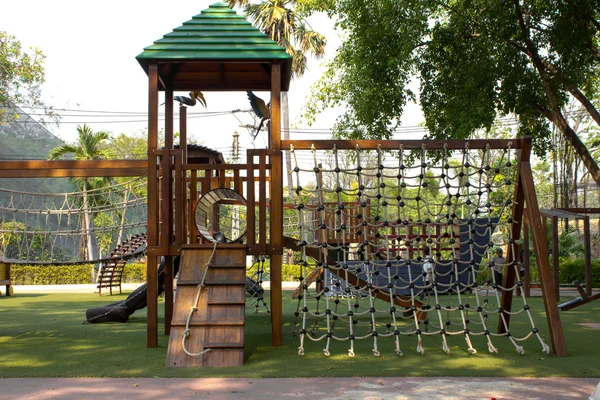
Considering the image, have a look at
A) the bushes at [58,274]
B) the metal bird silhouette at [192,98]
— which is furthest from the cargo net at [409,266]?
the bushes at [58,274]

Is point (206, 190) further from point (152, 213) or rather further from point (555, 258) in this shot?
point (555, 258)

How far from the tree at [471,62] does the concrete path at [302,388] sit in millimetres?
7756

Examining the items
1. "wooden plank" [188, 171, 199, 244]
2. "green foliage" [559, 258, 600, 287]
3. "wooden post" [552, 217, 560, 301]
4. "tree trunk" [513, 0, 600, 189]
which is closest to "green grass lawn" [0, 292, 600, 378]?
"wooden plank" [188, 171, 199, 244]

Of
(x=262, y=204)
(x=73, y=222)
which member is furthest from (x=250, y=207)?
(x=73, y=222)

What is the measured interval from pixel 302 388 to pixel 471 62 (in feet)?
29.7

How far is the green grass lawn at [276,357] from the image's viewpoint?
536 cm

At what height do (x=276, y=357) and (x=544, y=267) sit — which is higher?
(x=544, y=267)

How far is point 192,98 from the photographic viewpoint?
29.5 feet

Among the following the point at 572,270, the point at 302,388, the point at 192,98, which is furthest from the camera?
the point at 572,270

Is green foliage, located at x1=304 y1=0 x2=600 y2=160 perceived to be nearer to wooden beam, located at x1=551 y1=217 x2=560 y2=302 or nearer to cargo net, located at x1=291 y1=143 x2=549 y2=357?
wooden beam, located at x1=551 y1=217 x2=560 y2=302

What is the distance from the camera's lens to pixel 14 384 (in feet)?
16.1

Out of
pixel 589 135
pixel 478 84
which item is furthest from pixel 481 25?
pixel 589 135

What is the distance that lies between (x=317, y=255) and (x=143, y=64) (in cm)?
294

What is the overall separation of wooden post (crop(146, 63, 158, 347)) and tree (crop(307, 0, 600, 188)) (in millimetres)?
6256
